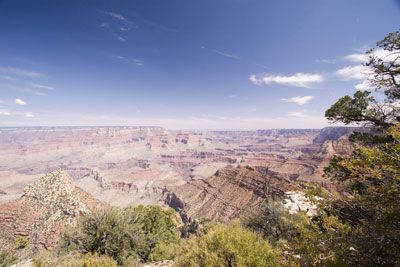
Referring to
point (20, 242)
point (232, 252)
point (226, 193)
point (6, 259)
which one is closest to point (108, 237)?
point (6, 259)

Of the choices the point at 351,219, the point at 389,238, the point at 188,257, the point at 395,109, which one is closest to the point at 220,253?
the point at 188,257

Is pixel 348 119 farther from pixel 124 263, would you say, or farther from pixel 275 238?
pixel 124 263

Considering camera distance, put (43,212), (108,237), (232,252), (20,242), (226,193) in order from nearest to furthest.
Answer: (232,252)
(108,237)
(20,242)
(43,212)
(226,193)

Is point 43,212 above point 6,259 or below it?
below

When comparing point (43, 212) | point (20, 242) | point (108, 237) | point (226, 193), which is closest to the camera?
point (108, 237)

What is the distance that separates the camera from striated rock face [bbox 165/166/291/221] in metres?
113

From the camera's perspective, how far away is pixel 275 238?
86.7 ft

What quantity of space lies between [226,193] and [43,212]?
110339 mm

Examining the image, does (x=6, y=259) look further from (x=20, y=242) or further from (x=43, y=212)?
(x=43, y=212)

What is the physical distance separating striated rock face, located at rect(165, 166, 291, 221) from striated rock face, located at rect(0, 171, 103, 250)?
62290mm

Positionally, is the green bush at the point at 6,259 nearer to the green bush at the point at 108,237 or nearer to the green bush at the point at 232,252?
the green bush at the point at 108,237

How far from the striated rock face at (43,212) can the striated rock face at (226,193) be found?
6229 centimetres

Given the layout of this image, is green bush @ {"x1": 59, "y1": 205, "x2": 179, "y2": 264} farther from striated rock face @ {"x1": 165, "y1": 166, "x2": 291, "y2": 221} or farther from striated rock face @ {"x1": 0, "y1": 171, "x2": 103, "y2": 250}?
striated rock face @ {"x1": 165, "y1": 166, "x2": 291, "y2": 221}

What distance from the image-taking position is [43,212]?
1656 inches
